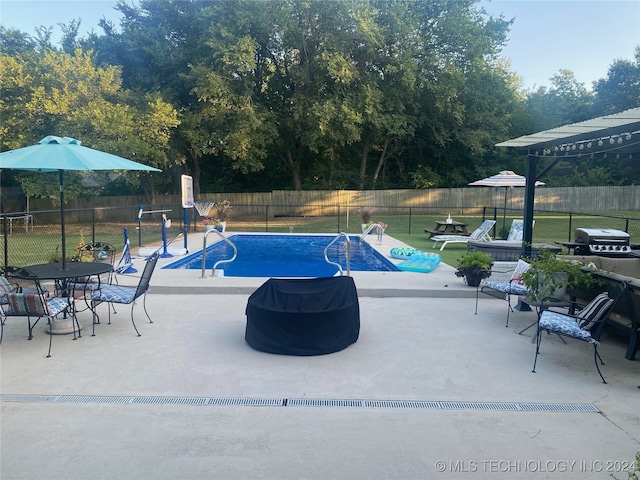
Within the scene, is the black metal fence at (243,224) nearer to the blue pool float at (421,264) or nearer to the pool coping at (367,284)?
the pool coping at (367,284)

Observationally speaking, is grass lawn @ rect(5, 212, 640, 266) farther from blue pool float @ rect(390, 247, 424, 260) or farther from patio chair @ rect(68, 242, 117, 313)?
patio chair @ rect(68, 242, 117, 313)

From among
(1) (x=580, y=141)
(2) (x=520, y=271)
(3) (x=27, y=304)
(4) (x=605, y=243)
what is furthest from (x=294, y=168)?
(3) (x=27, y=304)

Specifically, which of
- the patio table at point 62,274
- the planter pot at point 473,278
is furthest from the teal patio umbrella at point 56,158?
the planter pot at point 473,278

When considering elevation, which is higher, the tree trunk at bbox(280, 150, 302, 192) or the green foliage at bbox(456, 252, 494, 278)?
the tree trunk at bbox(280, 150, 302, 192)

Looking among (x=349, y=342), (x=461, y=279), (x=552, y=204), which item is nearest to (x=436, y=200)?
(x=552, y=204)

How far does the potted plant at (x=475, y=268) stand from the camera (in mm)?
7586

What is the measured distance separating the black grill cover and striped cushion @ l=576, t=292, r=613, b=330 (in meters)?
2.21

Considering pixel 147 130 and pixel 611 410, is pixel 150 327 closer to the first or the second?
pixel 611 410

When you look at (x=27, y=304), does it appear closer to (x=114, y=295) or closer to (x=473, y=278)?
(x=114, y=295)

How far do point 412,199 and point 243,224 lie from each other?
35.0ft

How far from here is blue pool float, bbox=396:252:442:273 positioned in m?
9.38

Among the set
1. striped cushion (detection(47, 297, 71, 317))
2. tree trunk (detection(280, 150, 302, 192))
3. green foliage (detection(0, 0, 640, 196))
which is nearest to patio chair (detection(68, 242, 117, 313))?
striped cushion (detection(47, 297, 71, 317))

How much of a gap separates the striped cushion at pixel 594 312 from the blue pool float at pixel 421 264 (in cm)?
473

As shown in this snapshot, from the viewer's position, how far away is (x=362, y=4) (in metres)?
23.0
